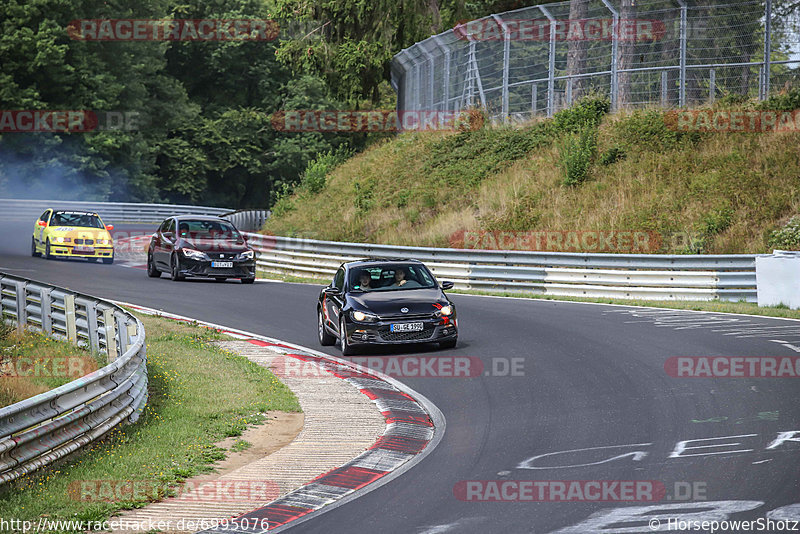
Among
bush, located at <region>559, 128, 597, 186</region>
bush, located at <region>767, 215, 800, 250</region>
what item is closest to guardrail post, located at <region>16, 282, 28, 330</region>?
bush, located at <region>767, 215, 800, 250</region>

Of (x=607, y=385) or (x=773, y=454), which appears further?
(x=607, y=385)

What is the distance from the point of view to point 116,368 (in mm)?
10219

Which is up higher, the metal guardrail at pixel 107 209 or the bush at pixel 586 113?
the bush at pixel 586 113

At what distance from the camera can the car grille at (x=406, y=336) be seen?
15.7 metres

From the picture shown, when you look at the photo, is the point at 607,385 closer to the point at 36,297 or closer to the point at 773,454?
the point at 773,454

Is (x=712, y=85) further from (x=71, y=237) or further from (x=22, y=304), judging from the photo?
(x=22, y=304)

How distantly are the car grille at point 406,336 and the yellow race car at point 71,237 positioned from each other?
20006mm

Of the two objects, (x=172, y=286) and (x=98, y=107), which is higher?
(x=98, y=107)

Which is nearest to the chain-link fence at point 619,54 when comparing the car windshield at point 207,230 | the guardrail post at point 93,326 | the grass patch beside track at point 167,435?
the car windshield at point 207,230

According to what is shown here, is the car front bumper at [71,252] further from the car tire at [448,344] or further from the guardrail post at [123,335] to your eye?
the guardrail post at [123,335]

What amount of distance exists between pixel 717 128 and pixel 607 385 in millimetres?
19313

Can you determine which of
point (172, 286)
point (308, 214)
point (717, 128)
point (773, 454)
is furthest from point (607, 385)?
point (308, 214)

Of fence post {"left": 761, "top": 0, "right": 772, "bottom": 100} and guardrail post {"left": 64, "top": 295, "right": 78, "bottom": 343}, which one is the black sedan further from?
fence post {"left": 761, "top": 0, "right": 772, "bottom": 100}

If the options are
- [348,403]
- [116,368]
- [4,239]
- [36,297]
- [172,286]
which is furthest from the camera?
[4,239]
